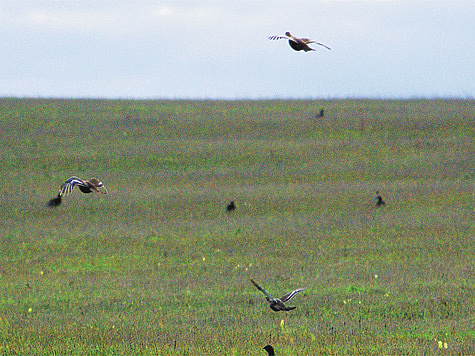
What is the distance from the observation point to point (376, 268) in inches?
754

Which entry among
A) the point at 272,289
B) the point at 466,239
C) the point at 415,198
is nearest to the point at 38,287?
the point at 272,289

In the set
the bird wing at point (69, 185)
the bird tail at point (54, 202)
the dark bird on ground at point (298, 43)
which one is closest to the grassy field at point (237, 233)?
the bird tail at point (54, 202)

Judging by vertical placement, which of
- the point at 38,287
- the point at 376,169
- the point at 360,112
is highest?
the point at 360,112

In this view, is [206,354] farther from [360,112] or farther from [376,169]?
[360,112]

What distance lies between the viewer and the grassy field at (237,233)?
12.3 meters

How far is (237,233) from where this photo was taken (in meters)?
25.2

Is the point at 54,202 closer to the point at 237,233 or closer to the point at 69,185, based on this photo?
the point at 237,233

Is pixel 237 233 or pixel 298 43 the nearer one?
A: pixel 298 43

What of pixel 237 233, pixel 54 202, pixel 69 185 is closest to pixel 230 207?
pixel 237 233

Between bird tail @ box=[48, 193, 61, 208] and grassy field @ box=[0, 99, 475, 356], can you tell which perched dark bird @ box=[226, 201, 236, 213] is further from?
bird tail @ box=[48, 193, 61, 208]

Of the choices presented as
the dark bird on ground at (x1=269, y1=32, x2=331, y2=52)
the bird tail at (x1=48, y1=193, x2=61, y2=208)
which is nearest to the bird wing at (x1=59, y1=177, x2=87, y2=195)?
the dark bird on ground at (x1=269, y1=32, x2=331, y2=52)

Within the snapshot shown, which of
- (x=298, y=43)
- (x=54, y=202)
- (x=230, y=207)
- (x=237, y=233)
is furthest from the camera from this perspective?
(x=54, y=202)

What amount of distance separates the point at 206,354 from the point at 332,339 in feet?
7.99

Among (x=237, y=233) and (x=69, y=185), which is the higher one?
(x=69, y=185)
